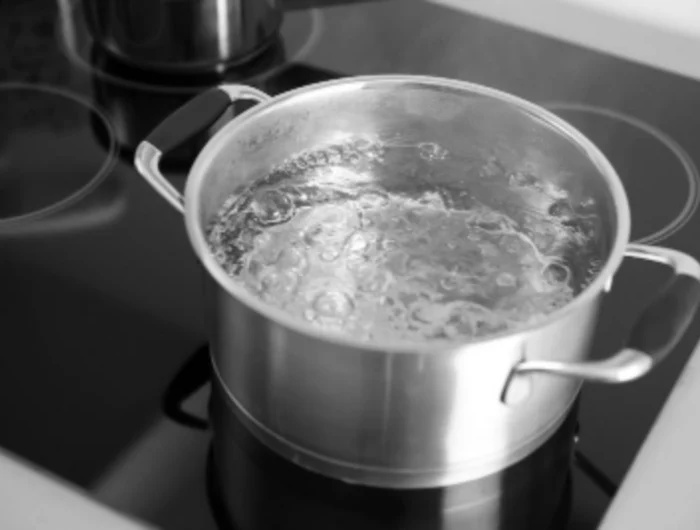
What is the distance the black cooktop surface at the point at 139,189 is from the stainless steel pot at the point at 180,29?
0.02 meters

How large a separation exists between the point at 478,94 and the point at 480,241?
100 mm

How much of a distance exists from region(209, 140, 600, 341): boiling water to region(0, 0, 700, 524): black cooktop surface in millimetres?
69

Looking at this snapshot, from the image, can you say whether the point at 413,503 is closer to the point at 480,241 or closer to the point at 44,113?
the point at 480,241

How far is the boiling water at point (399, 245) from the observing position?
65cm

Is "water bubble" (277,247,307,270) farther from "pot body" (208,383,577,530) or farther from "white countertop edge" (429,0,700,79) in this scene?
"white countertop edge" (429,0,700,79)

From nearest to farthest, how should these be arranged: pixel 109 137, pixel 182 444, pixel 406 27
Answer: pixel 182 444, pixel 109 137, pixel 406 27

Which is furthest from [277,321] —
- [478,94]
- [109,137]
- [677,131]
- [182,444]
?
[677,131]

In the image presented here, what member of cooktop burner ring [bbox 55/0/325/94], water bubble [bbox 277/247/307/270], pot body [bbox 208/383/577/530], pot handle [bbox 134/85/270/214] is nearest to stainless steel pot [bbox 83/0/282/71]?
cooktop burner ring [bbox 55/0/325/94]

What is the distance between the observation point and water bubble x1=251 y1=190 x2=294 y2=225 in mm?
723

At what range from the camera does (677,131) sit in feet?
3.01

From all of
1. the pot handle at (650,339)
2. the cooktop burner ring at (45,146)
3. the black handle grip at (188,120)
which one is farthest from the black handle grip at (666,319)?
the cooktop burner ring at (45,146)

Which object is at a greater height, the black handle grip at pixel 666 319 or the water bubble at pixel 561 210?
the black handle grip at pixel 666 319

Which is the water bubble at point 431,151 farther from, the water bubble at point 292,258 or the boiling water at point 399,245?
the water bubble at point 292,258

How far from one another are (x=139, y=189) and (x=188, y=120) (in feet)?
0.44
